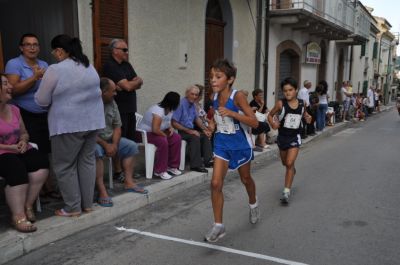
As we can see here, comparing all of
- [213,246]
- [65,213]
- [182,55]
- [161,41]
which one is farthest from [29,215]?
[182,55]

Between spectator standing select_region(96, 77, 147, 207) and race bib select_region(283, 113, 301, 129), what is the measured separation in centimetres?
210

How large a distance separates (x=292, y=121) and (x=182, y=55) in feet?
11.3

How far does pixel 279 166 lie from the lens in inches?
331

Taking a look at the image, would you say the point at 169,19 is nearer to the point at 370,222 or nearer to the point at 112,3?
the point at 112,3

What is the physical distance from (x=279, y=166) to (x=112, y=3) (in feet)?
14.4

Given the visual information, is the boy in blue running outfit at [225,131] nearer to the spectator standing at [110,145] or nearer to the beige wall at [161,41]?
the spectator standing at [110,145]

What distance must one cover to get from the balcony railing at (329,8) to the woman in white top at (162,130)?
24.9 feet

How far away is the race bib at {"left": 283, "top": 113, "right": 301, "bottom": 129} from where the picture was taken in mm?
5738

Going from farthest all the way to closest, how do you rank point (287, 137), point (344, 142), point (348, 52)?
point (348, 52) < point (344, 142) < point (287, 137)

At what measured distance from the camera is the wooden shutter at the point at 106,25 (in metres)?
6.33

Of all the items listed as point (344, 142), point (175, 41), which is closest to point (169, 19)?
point (175, 41)

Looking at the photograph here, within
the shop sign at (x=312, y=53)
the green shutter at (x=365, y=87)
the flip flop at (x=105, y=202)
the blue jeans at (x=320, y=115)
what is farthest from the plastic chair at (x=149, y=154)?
the green shutter at (x=365, y=87)

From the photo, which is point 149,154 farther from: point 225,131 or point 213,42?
point 213,42

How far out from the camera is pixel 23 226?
393 cm
